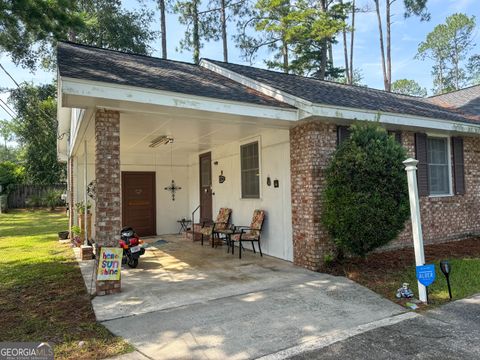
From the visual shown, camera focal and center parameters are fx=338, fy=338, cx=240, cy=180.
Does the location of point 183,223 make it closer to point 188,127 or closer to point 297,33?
point 188,127

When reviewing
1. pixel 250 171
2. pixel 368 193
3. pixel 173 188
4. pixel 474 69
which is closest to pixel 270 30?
pixel 173 188

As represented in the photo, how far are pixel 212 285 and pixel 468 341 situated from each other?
335cm

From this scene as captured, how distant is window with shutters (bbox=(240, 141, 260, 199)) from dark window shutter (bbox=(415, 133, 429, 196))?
3.61 m

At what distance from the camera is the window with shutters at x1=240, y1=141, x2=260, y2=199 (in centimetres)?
806

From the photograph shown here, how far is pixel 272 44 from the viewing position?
20938 mm

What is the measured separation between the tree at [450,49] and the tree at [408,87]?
544 centimetres

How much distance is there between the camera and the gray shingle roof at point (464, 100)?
34.7ft

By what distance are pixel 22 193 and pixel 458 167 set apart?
25101 mm

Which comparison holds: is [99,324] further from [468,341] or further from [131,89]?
[468,341]

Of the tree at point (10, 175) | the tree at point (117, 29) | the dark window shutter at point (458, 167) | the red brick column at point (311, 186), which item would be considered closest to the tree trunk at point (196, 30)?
the tree at point (117, 29)

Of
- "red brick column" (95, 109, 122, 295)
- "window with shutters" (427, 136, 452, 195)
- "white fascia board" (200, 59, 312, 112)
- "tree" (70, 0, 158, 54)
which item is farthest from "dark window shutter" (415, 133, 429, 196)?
"tree" (70, 0, 158, 54)

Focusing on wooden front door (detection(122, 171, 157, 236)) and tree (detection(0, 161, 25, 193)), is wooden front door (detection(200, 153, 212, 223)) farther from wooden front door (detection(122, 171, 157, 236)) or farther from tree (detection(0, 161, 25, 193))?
tree (detection(0, 161, 25, 193))

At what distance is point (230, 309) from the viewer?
4238 mm

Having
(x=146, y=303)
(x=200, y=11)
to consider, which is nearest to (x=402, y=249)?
(x=146, y=303)
